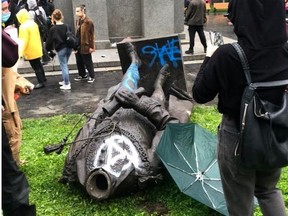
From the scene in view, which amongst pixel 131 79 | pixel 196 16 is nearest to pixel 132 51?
pixel 131 79

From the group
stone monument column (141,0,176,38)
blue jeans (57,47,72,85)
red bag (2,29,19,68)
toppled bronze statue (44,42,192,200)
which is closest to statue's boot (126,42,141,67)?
toppled bronze statue (44,42,192,200)

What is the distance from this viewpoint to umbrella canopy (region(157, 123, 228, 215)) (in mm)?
3463

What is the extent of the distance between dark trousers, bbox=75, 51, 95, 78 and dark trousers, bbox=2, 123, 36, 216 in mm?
6573

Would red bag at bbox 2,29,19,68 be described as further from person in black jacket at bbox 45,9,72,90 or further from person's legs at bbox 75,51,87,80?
person's legs at bbox 75,51,87,80

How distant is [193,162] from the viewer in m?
3.81

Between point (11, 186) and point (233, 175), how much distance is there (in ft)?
4.79

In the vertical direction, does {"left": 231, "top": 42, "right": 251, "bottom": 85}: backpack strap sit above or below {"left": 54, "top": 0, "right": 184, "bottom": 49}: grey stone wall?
above

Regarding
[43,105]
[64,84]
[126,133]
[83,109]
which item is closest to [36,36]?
[64,84]

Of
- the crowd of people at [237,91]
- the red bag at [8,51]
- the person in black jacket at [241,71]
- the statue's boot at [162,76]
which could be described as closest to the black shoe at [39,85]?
the statue's boot at [162,76]

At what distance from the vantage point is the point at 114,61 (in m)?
11.0

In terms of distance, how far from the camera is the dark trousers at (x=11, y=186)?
106 inches

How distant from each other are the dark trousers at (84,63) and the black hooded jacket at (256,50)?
7.06 m

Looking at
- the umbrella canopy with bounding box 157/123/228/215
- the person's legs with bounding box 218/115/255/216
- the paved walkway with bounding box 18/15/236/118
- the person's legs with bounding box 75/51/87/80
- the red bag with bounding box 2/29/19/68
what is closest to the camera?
the person's legs with bounding box 218/115/255/216

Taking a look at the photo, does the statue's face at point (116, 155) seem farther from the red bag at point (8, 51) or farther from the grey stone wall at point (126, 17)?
the grey stone wall at point (126, 17)
